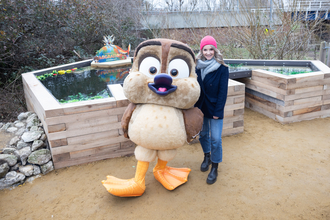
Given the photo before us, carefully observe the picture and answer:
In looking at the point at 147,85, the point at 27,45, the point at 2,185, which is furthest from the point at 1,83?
the point at 147,85

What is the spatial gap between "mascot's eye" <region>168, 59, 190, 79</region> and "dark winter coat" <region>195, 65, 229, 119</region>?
14.4 inches

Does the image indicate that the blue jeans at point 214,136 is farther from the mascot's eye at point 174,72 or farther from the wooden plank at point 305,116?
the wooden plank at point 305,116

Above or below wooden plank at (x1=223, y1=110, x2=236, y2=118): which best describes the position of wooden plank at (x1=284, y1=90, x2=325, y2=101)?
above

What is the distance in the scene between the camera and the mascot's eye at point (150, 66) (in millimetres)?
2242

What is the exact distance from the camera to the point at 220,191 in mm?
2617

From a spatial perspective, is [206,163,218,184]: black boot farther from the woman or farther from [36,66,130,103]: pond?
[36,66,130,103]: pond

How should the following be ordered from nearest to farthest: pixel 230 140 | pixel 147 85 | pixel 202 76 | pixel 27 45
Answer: pixel 147 85 < pixel 202 76 < pixel 230 140 < pixel 27 45

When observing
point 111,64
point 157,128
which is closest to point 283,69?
point 157,128

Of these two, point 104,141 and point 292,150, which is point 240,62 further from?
point 104,141

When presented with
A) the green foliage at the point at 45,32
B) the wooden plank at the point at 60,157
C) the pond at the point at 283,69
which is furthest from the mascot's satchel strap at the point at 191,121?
the green foliage at the point at 45,32

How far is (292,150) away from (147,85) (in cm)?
251

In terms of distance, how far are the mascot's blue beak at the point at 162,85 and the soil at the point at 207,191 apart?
3.90 feet

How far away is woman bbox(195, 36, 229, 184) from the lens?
247cm

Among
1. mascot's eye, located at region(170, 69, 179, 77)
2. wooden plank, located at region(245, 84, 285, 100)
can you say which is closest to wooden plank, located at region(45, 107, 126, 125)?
mascot's eye, located at region(170, 69, 179, 77)
